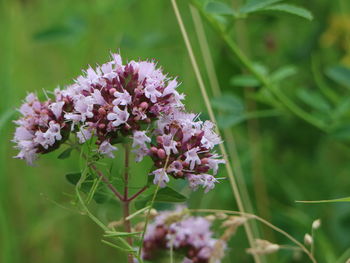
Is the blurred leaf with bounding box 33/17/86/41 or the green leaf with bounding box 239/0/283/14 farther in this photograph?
the blurred leaf with bounding box 33/17/86/41

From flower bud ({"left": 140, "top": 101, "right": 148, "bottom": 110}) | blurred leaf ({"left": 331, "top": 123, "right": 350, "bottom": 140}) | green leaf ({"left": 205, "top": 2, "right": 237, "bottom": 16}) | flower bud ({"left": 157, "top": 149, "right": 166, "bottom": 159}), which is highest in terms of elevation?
green leaf ({"left": 205, "top": 2, "right": 237, "bottom": 16})

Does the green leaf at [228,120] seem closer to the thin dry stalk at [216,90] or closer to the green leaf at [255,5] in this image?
the thin dry stalk at [216,90]

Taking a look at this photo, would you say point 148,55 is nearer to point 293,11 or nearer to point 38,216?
point 38,216

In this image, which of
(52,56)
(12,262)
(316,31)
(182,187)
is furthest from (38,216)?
(316,31)

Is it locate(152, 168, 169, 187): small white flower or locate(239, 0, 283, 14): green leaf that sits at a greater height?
locate(239, 0, 283, 14): green leaf

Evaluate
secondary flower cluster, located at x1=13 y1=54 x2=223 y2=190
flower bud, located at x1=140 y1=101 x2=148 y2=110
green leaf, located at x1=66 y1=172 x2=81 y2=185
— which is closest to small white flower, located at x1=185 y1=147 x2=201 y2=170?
secondary flower cluster, located at x1=13 y1=54 x2=223 y2=190

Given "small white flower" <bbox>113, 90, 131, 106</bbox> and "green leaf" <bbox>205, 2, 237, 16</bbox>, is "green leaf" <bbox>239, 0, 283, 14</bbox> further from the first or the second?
"small white flower" <bbox>113, 90, 131, 106</bbox>
